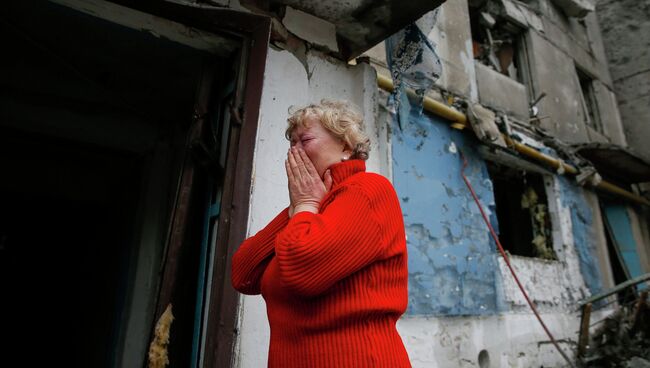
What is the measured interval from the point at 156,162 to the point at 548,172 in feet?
19.1

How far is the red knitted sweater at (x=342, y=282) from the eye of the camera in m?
1.09

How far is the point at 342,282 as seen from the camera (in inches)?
45.9

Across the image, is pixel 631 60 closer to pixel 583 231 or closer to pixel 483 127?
pixel 583 231

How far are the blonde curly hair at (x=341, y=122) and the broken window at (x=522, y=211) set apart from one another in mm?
4978

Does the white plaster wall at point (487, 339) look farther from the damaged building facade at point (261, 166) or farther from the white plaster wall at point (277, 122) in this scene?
the white plaster wall at point (277, 122)

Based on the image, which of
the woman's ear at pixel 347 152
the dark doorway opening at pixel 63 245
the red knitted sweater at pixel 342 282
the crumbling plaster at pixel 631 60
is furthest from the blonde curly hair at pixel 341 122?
the crumbling plaster at pixel 631 60

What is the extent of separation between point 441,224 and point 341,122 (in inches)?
125

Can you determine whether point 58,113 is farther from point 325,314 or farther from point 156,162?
point 325,314

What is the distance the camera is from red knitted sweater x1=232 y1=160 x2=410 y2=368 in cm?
109

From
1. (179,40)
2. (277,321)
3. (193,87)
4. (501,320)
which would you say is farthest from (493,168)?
(277,321)

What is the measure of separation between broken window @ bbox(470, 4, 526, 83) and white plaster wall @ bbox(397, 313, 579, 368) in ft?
14.7

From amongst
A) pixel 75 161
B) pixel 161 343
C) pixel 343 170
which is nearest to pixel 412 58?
pixel 343 170

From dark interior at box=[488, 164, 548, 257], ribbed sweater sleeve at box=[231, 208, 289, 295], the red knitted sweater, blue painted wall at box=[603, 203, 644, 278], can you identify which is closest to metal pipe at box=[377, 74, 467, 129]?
dark interior at box=[488, 164, 548, 257]

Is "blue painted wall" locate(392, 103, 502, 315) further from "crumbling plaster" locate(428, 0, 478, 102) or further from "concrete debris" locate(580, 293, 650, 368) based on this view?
"concrete debris" locate(580, 293, 650, 368)
